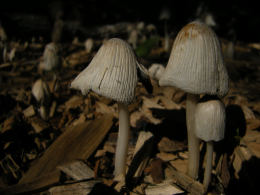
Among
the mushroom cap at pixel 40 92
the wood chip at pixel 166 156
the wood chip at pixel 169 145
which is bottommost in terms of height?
the wood chip at pixel 166 156

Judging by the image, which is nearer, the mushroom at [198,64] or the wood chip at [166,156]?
the mushroom at [198,64]

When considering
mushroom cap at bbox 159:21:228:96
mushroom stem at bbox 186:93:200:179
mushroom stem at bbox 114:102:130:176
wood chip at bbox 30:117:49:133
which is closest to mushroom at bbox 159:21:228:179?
mushroom cap at bbox 159:21:228:96

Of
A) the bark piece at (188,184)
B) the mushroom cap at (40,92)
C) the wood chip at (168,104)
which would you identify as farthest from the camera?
the wood chip at (168,104)

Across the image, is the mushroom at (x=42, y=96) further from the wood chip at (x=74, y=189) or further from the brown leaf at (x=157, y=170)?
the brown leaf at (x=157, y=170)

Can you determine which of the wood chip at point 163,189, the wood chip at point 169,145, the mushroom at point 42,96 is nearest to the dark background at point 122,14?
the mushroom at point 42,96

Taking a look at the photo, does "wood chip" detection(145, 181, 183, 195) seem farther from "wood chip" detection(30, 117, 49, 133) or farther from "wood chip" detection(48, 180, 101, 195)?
"wood chip" detection(30, 117, 49, 133)

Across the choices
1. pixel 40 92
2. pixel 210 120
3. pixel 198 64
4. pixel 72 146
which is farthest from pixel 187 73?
pixel 40 92

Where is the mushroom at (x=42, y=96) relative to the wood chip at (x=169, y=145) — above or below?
above
